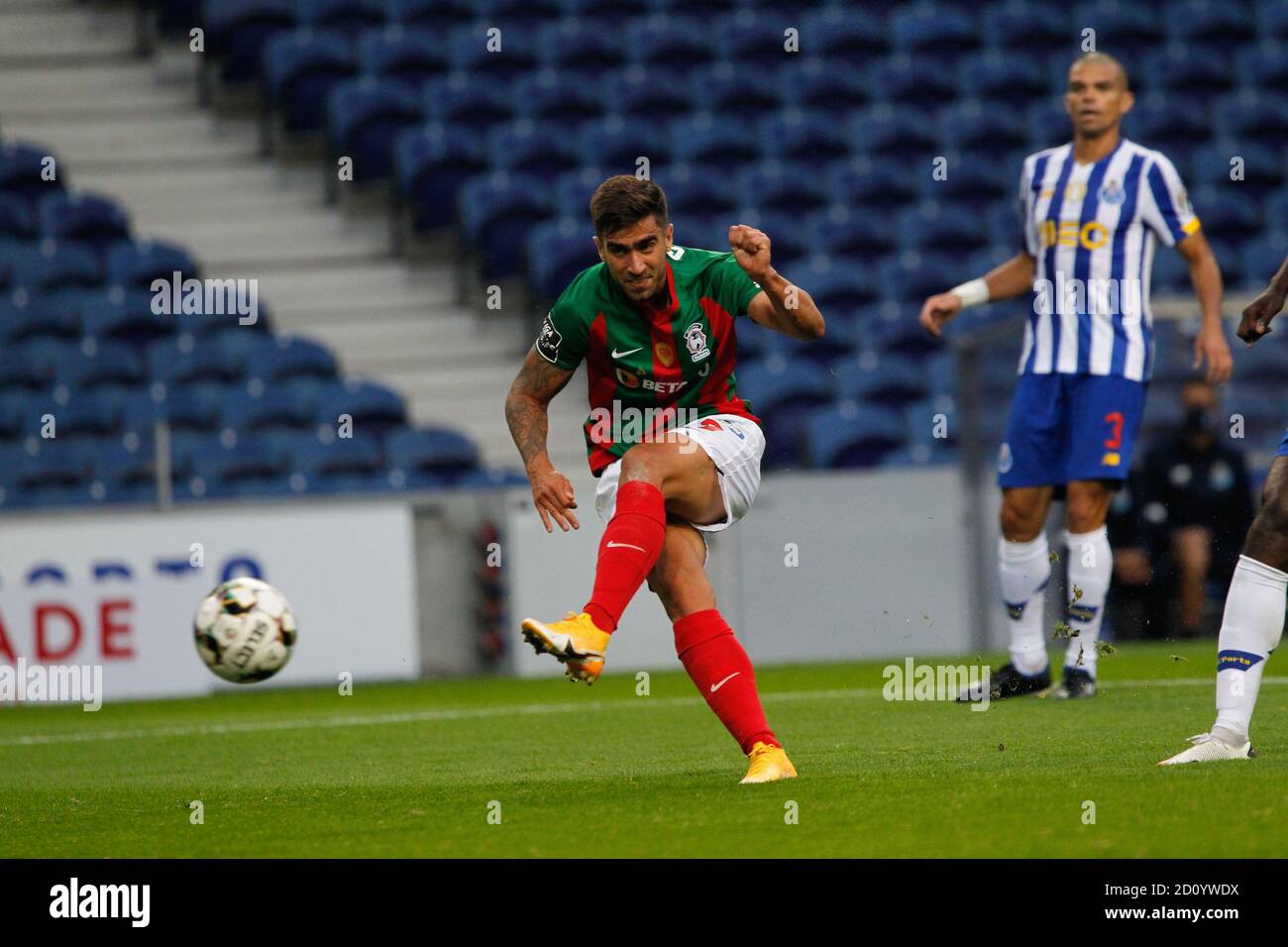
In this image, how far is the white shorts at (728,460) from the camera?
4891 millimetres

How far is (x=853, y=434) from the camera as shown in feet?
40.0

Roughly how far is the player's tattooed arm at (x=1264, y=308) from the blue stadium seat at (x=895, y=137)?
9938 mm

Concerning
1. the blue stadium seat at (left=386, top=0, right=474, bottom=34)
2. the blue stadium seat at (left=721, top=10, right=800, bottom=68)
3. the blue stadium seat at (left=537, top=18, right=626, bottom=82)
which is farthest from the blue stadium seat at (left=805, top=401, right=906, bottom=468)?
the blue stadium seat at (left=386, top=0, right=474, bottom=34)

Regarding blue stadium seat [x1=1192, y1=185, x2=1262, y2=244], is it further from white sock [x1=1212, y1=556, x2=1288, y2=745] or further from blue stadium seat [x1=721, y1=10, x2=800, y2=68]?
white sock [x1=1212, y1=556, x2=1288, y2=745]

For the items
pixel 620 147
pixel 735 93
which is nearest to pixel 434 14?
pixel 620 147

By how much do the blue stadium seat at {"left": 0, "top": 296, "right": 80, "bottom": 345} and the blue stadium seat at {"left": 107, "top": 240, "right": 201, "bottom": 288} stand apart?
0.52 metres

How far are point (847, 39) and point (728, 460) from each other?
10760mm

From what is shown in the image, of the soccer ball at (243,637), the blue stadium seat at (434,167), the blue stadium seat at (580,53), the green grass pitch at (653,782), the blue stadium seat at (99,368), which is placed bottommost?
the green grass pitch at (653,782)

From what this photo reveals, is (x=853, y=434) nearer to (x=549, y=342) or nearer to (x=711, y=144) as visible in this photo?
(x=711, y=144)

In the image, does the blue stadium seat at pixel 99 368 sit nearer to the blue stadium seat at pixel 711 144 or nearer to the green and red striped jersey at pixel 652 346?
the blue stadium seat at pixel 711 144

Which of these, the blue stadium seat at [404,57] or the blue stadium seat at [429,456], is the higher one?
the blue stadium seat at [404,57]

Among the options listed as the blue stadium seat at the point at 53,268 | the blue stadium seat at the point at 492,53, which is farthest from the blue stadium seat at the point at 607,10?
the blue stadium seat at the point at 53,268

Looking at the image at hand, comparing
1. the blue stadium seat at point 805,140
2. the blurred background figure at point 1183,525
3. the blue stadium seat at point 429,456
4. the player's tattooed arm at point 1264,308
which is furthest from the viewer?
the blue stadium seat at point 805,140
